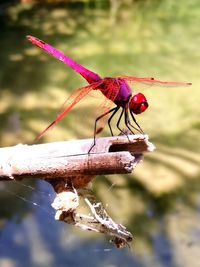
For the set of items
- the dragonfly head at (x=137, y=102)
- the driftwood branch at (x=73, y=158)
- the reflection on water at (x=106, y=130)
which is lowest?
the reflection on water at (x=106, y=130)

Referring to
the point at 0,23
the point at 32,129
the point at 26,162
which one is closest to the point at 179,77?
the point at 32,129

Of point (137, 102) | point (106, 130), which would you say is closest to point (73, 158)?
point (137, 102)

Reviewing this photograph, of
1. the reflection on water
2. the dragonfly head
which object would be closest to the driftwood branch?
the dragonfly head

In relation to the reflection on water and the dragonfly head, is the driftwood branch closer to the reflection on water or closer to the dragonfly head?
the dragonfly head

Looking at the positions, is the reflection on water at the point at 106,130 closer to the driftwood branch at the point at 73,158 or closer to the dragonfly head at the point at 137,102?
the dragonfly head at the point at 137,102

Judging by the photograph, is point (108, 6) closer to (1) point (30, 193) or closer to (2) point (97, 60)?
(2) point (97, 60)

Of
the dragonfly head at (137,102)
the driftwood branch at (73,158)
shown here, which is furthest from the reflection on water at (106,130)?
the driftwood branch at (73,158)
